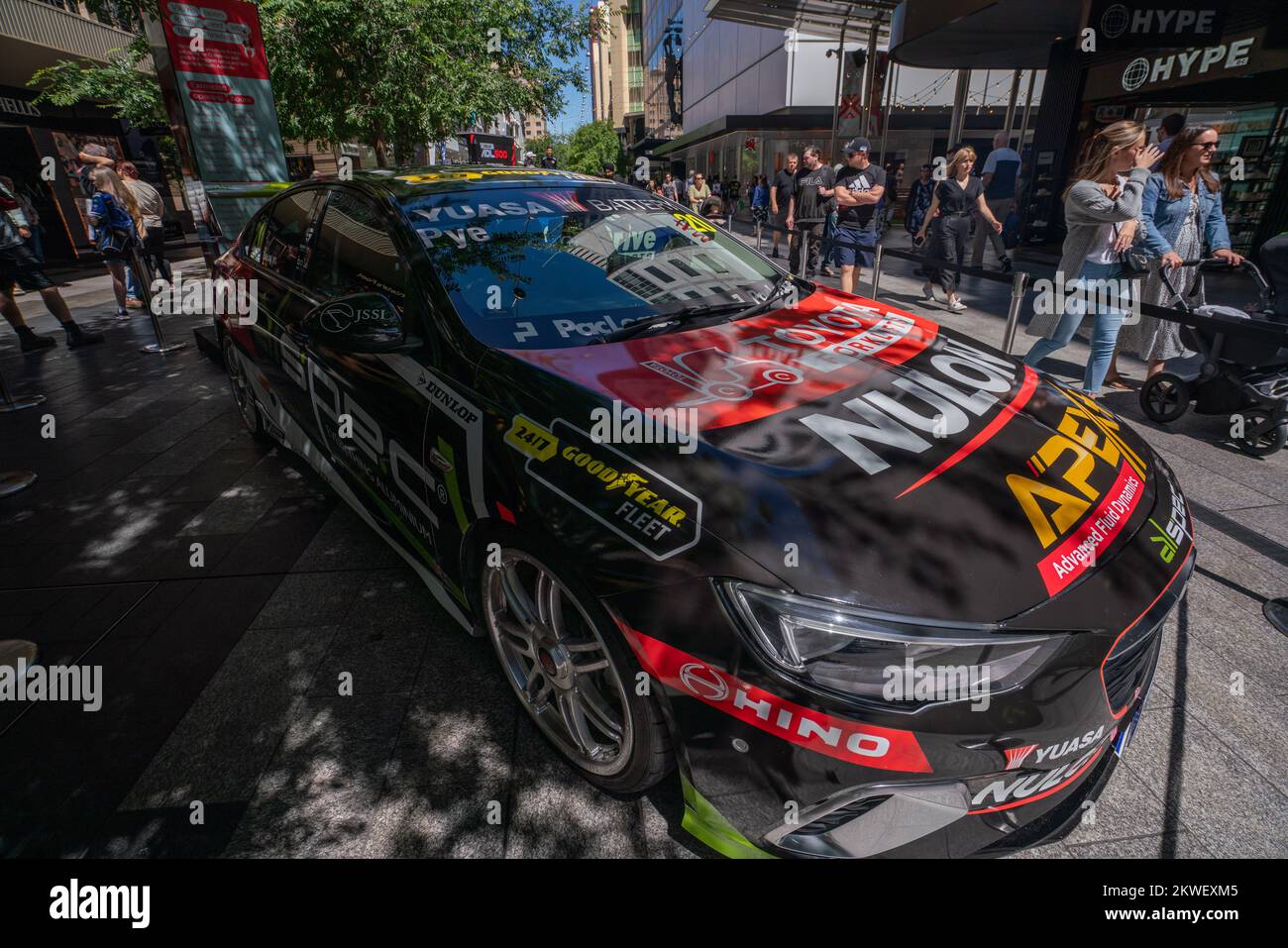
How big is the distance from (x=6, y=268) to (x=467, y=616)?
7.33 meters

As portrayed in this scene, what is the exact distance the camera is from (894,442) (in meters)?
1.77

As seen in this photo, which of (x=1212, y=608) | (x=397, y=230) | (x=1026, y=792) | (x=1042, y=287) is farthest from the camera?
(x=1042, y=287)

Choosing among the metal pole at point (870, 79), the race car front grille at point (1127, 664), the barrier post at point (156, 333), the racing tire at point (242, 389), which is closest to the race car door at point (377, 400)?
the racing tire at point (242, 389)

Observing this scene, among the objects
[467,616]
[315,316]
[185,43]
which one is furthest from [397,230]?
[185,43]

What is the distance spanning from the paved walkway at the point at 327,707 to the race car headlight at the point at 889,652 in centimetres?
79

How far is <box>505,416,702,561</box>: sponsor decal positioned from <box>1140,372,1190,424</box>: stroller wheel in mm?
4631

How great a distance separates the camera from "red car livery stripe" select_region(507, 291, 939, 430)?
1.87 metres

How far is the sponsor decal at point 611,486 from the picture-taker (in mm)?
1547

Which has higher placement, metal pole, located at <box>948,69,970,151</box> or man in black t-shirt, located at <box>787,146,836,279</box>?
metal pole, located at <box>948,69,970,151</box>

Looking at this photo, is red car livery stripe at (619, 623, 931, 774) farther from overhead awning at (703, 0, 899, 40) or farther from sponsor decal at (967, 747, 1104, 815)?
overhead awning at (703, 0, 899, 40)

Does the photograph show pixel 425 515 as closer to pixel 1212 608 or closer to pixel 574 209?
pixel 574 209

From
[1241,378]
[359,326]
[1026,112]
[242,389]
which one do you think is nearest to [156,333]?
[242,389]

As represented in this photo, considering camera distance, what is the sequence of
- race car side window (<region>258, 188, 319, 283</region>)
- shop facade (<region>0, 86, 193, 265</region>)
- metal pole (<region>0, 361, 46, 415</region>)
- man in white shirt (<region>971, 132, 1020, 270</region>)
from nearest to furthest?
race car side window (<region>258, 188, 319, 283</region>), metal pole (<region>0, 361, 46, 415</region>), man in white shirt (<region>971, 132, 1020, 270</region>), shop facade (<region>0, 86, 193, 265</region>)
